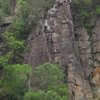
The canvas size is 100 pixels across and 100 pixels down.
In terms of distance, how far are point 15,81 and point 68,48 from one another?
8.34m

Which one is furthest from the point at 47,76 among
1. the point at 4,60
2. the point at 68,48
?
the point at 68,48

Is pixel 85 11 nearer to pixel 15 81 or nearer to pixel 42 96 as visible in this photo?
pixel 15 81

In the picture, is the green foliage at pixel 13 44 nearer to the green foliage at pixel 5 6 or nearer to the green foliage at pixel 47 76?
the green foliage at pixel 47 76

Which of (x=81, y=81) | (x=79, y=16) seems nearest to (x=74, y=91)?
(x=81, y=81)

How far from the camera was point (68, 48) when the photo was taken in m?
48.2

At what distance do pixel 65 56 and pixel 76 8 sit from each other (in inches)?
336

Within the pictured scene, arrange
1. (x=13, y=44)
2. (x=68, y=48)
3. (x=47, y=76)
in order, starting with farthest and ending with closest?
(x=13, y=44) → (x=68, y=48) → (x=47, y=76)

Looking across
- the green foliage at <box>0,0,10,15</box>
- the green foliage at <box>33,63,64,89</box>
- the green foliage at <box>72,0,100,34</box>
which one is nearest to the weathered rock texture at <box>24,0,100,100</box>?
the green foliage at <box>72,0,100,34</box>

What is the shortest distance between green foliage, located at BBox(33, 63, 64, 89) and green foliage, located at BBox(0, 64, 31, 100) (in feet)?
4.75

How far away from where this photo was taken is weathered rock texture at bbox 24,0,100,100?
46.4 m

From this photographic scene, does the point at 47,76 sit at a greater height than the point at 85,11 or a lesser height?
lesser

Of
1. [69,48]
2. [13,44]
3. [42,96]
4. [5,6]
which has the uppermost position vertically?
[5,6]

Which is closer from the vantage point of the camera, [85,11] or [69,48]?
[69,48]

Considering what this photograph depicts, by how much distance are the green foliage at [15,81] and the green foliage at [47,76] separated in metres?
1.45
